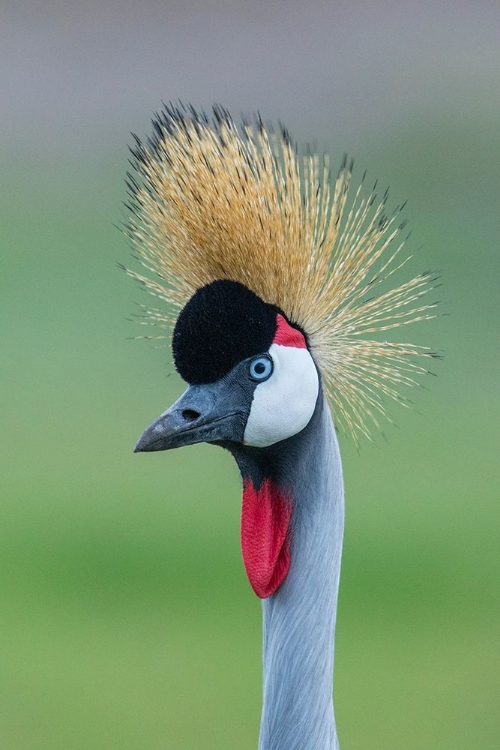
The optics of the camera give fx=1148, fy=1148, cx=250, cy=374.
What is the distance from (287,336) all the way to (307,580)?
1.02ft

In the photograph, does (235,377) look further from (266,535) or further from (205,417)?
(266,535)

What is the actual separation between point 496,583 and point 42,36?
193 inches

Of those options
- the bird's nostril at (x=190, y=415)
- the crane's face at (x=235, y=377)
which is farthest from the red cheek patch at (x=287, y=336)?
the bird's nostril at (x=190, y=415)

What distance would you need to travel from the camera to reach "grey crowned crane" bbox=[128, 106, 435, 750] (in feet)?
4.58

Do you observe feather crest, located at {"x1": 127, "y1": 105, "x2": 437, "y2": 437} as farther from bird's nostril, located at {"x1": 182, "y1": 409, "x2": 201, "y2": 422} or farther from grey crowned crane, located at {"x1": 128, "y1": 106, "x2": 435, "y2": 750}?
bird's nostril, located at {"x1": 182, "y1": 409, "x2": 201, "y2": 422}

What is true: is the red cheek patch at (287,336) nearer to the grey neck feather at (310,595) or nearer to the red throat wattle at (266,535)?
the grey neck feather at (310,595)

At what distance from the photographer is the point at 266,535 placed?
1445 millimetres

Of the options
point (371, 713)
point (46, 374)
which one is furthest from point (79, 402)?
point (371, 713)

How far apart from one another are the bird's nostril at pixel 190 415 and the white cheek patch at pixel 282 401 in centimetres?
6

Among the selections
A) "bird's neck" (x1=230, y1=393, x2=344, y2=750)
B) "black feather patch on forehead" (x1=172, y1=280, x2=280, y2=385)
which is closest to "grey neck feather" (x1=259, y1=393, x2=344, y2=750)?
"bird's neck" (x1=230, y1=393, x2=344, y2=750)

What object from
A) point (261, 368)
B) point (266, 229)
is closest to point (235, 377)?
point (261, 368)

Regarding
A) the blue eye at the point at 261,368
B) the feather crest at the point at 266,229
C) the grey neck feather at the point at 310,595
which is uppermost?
the feather crest at the point at 266,229

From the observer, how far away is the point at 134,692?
3303mm

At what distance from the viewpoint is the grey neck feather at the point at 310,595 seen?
4.74 ft
